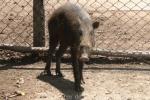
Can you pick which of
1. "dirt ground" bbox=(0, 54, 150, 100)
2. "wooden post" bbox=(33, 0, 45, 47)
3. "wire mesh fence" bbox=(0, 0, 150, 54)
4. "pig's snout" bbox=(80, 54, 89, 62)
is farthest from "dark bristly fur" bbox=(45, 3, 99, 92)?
"wire mesh fence" bbox=(0, 0, 150, 54)

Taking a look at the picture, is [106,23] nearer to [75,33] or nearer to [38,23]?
[38,23]

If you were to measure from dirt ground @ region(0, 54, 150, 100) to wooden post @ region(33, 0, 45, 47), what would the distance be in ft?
0.97

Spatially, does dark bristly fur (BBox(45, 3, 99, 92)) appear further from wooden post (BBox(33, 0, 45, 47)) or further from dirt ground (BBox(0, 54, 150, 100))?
wooden post (BBox(33, 0, 45, 47))

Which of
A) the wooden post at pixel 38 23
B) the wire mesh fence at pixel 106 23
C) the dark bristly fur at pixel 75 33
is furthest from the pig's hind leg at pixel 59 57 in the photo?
the wire mesh fence at pixel 106 23

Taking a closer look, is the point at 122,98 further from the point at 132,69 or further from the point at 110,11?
the point at 110,11

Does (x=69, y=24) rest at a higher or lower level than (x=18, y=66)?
higher

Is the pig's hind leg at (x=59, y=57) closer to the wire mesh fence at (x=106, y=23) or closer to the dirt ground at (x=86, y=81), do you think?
the dirt ground at (x=86, y=81)

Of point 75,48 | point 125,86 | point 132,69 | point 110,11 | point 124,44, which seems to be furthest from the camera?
point 110,11

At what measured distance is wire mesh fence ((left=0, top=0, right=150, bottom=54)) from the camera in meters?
7.20

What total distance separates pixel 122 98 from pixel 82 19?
108 cm

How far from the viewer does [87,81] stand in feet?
20.2

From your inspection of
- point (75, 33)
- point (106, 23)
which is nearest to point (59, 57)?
point (75, 33)

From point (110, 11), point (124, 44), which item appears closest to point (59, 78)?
point (124, 44)

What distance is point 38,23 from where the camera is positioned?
6.76 m
